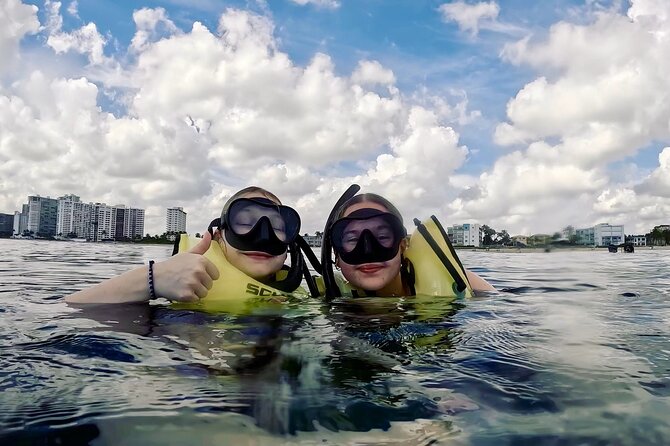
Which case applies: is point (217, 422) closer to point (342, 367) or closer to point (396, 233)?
point (342, 367)

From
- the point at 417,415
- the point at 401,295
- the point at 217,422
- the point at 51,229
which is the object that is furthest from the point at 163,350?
the point at 51,229

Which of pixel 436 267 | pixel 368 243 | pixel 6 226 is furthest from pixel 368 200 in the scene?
pixel 6 226

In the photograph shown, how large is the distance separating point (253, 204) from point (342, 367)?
244 centimetres

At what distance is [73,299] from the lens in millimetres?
3953

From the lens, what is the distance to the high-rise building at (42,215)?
141 metres

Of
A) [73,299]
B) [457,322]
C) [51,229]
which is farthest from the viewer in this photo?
[51,229]

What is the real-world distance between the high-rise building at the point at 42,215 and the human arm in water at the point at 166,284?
156 meters

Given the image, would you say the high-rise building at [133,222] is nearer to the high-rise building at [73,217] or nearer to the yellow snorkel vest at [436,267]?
the high-rise building at [73,217]

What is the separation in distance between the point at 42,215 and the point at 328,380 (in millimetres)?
172153

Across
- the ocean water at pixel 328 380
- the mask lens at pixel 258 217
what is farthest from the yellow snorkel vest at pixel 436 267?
the mask lens at pixel 258 217

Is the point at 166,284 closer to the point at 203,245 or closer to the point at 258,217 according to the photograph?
the point at 203,245

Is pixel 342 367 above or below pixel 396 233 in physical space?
below

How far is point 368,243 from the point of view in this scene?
4.26m

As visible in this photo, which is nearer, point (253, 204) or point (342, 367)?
point (342, 367)
